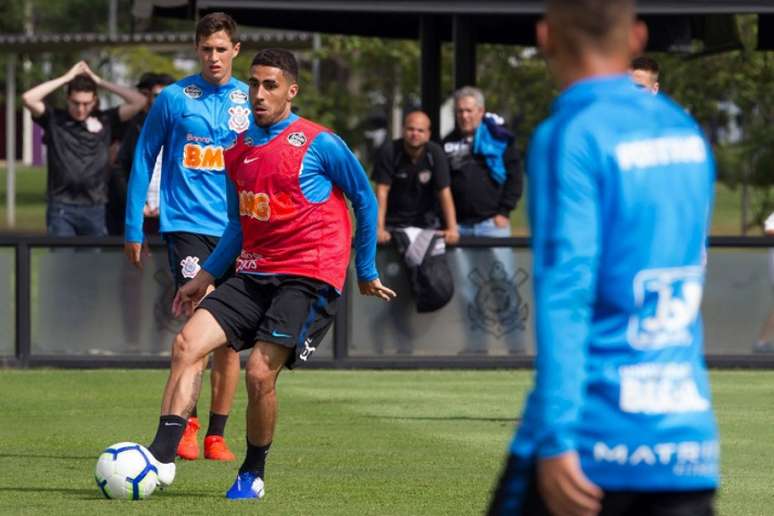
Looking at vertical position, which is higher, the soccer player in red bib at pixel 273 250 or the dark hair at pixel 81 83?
the dark hair at pixel 81 83

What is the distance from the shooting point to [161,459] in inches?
303

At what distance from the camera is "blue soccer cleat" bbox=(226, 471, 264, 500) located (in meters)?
7.64

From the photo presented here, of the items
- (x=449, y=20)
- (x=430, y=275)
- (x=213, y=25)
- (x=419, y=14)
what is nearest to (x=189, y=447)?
(x=213, y=25)

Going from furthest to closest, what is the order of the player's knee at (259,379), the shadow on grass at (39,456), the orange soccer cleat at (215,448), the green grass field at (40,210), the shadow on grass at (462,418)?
the green grass field at (40,210) < the shadow on grass at (462,418) < the shadow on grass at (39,456) < the orange soccer cleat at (215,448) < the player's knee at (259,379)

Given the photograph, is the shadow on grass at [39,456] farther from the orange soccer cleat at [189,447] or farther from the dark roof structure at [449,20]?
the dark roof structure at [449,20]

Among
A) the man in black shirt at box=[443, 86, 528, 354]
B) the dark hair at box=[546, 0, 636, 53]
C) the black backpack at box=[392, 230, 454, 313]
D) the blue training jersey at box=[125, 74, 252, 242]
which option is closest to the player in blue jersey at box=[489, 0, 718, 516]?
the dark hair at box=[546, 0, 636, 53]

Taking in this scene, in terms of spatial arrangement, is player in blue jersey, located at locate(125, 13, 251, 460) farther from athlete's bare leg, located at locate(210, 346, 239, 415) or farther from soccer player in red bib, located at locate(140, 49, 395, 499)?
soccer player in red bib, located at locate(140, 49, 395, 499)

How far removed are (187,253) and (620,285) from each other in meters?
5.77

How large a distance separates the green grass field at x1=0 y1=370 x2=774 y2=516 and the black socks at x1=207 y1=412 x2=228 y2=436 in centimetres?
27

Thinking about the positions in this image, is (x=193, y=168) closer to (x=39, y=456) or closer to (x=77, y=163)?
(x=39, y=456)

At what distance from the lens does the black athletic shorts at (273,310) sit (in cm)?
755

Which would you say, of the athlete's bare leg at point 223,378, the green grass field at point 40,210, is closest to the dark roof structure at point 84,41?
the green grass field at point 40,210

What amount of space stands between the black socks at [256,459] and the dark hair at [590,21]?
4.31 metres

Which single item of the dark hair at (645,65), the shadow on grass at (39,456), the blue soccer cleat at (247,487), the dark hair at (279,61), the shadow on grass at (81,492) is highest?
the dark hair at (645,65)
